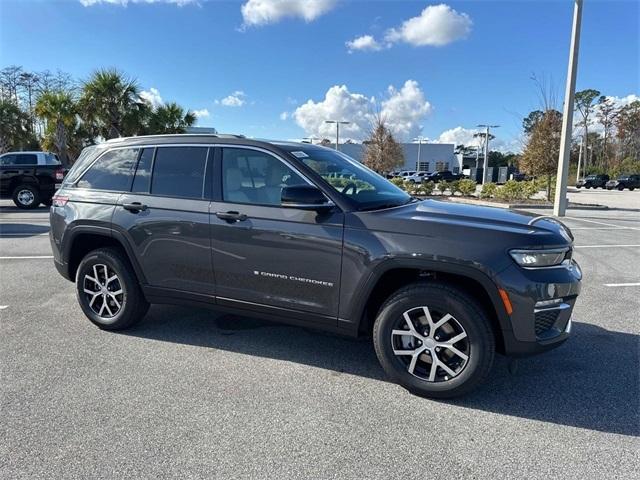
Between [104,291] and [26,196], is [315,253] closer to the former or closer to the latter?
[104,291]

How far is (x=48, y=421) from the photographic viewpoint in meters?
2.86

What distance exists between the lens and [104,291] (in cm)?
436

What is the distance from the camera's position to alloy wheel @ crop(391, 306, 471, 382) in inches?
122

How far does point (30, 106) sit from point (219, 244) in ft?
153

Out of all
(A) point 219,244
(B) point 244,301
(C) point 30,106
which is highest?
(C) point 30,106

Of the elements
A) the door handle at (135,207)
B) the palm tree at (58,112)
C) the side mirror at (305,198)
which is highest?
the palm tree at (58,112)

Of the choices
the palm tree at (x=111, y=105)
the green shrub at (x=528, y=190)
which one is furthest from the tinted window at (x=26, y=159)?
the green shrub at (x=528, y=190)

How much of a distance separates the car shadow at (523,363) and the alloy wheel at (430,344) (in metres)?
0.25

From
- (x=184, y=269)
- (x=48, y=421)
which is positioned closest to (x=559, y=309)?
(x=184, y=269)

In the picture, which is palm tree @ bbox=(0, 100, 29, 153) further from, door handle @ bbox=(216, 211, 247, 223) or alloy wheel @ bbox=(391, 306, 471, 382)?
alloy wheel @ bbox=(391, 306, 471, 382)

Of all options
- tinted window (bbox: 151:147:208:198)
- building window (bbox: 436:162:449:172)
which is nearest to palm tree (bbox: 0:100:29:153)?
tinted window (bbox: 151:147:208:198)

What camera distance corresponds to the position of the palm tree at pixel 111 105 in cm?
2561

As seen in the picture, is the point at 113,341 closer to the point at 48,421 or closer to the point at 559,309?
the point at 48,421

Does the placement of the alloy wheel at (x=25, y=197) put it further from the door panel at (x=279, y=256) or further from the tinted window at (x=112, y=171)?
the door panel at (x=279, y=256)
